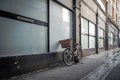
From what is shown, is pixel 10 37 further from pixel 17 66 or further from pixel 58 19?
pixel 58 19

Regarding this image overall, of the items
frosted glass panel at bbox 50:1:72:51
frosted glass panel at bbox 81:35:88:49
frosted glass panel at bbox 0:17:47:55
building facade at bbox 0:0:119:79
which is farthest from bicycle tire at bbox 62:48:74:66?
frosted glass panel at bbox 81:35:88:49

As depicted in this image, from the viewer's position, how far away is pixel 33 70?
9.30 m

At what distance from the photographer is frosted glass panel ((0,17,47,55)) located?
770cm

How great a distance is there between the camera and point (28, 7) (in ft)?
30.8

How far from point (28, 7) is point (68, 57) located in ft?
13.0

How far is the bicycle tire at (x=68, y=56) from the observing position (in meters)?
11.8

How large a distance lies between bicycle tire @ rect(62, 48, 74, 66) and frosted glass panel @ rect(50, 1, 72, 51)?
1.83 feet

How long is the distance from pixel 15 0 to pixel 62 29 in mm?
5307

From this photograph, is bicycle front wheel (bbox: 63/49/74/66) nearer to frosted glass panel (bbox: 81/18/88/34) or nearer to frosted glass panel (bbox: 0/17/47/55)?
frosted glass panel (bbox: 0/17/47/55)

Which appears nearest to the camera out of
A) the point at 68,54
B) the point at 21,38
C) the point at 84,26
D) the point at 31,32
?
the point at 21,38

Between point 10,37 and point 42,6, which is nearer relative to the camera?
point 10,37

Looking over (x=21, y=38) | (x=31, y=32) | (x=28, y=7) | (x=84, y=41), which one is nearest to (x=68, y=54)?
(x=31, y=32)

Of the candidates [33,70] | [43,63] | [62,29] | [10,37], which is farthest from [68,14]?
[10,37]

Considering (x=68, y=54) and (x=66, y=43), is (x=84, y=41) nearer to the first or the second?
(x=68, y=54)
